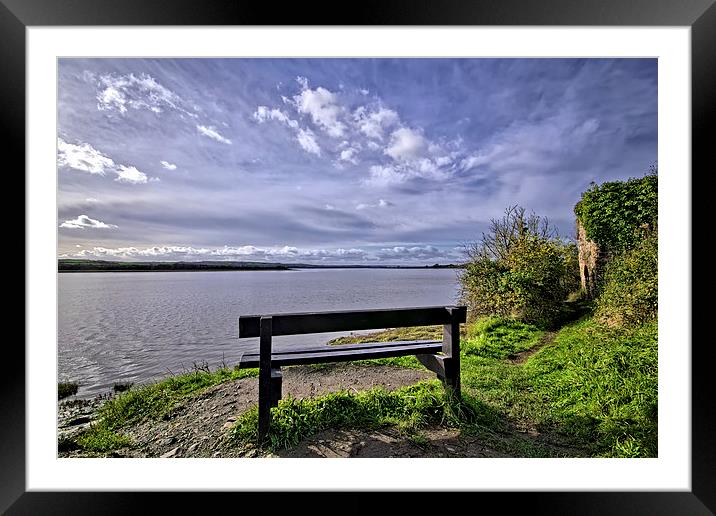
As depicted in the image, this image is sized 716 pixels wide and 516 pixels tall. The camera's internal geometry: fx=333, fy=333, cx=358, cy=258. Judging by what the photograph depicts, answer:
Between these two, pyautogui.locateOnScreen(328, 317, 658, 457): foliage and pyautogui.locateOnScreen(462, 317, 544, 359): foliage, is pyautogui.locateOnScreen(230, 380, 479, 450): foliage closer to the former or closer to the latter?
pyautogui.locateOnScreen(328, 317, 658, 457): foliage

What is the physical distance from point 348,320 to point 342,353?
31cm

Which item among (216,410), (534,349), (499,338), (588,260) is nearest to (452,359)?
(216,410)

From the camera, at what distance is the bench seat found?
240 cm

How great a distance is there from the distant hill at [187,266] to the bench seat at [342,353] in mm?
3455

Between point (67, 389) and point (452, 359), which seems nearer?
point (452, 359)

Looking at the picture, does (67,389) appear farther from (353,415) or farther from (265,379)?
(353,415)

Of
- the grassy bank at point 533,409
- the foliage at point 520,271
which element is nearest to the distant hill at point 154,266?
the grassy bank at point 533,409

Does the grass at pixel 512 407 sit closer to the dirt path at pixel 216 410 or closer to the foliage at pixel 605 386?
the foliage at pixel 605 386

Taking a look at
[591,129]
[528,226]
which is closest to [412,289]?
[528,226]

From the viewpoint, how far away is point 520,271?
6.18m

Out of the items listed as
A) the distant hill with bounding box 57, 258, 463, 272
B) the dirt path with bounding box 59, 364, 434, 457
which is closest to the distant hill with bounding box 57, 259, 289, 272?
the distant hill with bounding box 57, 258, 463, 272

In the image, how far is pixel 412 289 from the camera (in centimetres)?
755

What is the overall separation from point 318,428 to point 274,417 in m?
0.33
